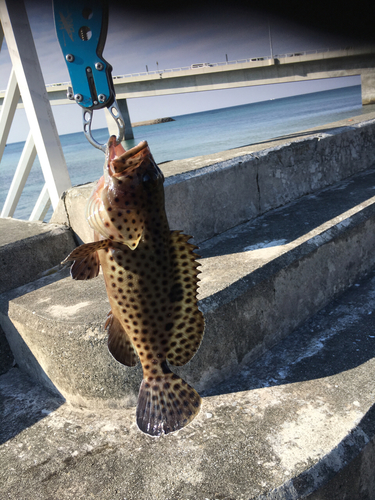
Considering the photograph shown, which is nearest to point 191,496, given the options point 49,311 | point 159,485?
point 159,485

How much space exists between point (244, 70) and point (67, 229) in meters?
36.0

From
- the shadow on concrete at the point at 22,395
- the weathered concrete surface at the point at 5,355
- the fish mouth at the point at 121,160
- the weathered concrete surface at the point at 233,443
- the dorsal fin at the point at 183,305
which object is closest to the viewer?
the fish mouth at the point at 121,160

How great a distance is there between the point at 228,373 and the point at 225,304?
584 millimetres

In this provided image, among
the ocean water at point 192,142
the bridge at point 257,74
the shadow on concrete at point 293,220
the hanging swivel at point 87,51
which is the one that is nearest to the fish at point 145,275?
the hanging swivel at point 87,51

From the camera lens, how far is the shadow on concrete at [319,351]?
9.60 ft

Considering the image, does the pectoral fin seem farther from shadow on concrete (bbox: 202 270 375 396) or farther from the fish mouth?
shadow on concrete (bbox: 202 270 375 396)

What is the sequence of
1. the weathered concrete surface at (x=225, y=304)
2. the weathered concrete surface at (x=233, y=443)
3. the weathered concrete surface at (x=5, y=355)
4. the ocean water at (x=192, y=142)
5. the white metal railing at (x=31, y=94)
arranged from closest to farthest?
the weathered concrete surface at (x=233, y=443), the weathered concrete surface at (x=225, y=304), the weathered concrete surface at (x=5, y=355), the white metal railing at (x=31, y=94), the ocean water at (x=192, y=142)

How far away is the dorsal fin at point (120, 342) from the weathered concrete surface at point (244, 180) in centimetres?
235

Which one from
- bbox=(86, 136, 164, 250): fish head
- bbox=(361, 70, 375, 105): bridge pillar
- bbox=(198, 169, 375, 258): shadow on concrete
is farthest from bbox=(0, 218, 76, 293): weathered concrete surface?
bbox=(361, 70, 375, 105): bridge pillar

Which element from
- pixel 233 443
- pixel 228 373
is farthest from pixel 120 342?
pixel 228 373

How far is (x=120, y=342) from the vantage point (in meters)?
1.44

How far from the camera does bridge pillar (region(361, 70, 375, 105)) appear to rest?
107 ft

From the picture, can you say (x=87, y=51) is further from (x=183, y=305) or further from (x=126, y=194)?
(x=183, y=305)

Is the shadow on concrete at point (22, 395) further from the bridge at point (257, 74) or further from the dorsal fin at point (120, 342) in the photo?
the bridge at point (257, 74)
